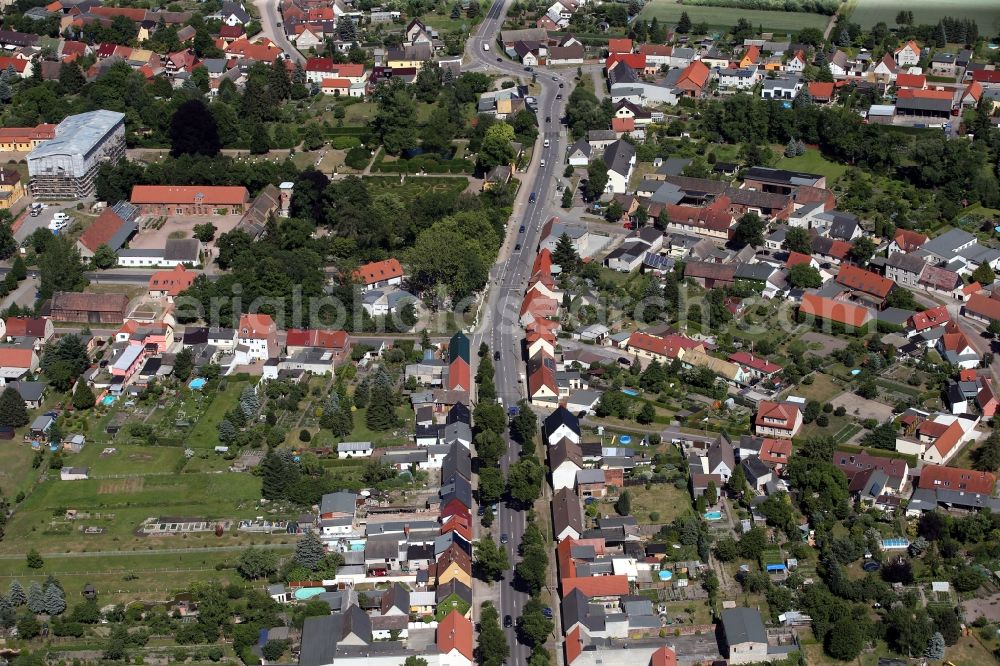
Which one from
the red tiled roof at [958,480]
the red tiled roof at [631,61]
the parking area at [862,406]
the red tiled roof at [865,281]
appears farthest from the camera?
the red tiled roof at [631,61]

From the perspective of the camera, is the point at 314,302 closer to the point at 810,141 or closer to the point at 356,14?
the point at 810,141

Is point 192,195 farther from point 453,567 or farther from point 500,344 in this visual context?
point 453,567

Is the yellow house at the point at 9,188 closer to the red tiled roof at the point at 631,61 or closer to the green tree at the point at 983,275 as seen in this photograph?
the red tiled roof at the point at 631,61

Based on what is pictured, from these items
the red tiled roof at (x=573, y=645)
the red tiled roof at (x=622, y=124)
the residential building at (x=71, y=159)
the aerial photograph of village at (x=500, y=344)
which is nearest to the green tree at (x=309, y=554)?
the aerial photograph of village at (x=500, y=344)

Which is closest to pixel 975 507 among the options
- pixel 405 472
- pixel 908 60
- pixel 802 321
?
pixel 802 321

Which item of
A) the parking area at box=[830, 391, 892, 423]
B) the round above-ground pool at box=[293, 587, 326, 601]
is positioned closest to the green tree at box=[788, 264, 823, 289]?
the parking area at box=[830, 391, 892, 423]

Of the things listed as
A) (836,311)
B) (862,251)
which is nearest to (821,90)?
(862,251)

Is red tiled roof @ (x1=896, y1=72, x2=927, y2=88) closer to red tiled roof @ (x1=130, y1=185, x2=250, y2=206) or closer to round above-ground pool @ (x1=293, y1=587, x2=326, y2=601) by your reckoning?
red tiled roof @ (x1=130, y1=185, x2=250, y2=206)
